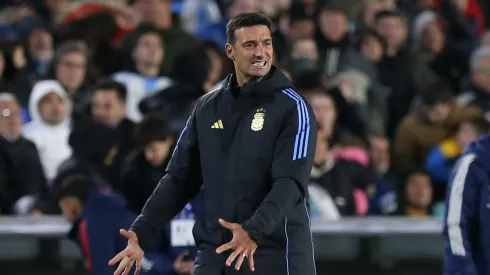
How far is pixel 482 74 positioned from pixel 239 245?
7747 mm

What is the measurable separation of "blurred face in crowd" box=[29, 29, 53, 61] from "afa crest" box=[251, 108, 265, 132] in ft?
20.1

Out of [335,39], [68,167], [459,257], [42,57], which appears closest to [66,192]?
[68,167]

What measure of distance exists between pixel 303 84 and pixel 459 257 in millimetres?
4493

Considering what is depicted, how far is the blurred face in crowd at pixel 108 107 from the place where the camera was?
10133 millimetres

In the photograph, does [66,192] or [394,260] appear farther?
[394,260]

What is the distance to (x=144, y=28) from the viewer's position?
37.6 feet

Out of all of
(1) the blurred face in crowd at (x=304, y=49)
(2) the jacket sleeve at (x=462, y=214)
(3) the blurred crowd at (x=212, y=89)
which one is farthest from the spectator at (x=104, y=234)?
(1) the blurred face in crowd at (x=304, y=49)

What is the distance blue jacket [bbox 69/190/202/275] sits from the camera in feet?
24.5

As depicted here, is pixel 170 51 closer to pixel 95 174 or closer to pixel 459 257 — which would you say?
pixel 95 174

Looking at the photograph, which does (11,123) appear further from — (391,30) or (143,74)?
(391,30)

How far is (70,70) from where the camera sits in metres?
10.7

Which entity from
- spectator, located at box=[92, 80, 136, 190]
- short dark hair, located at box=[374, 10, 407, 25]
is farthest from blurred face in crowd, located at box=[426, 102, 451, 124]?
spectator, located at box=[92, 80, 136, 190]

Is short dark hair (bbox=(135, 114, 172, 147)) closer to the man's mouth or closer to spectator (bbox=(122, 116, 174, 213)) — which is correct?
spectator (bbox=(122, 116, 174, 213))

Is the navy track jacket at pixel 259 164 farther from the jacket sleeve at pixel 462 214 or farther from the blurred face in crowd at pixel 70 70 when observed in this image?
the blurred face in crowd at pixel 70 70
